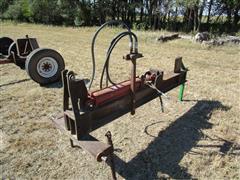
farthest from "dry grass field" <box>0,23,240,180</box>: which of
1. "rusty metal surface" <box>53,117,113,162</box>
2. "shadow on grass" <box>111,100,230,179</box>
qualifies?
"rusty metal surface" <box>53,117,113,162</box>

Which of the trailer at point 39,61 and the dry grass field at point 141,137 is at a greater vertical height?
the trailer at point 39,61

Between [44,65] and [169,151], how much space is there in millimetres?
2810

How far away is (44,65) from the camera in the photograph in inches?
163

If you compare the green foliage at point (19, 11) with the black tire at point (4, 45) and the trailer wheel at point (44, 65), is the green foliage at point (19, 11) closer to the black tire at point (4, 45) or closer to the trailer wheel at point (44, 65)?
the black tire at point (4, 45)

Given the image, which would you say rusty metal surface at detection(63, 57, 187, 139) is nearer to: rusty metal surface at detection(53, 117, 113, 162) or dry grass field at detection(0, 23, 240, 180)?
rusty metal surface at detection(53, 117, 113, 162)

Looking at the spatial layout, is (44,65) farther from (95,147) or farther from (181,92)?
(95,147)

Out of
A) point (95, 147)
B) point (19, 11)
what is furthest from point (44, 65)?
point (19, 11)

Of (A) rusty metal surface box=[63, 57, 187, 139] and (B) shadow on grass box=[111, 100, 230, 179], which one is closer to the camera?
(A) rusty metal surface box=[63, 57, 187, 139]

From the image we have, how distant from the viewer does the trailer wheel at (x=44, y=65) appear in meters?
3.96

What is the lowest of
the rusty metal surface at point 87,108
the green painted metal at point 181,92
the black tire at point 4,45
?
the green painted metal at point 181,92

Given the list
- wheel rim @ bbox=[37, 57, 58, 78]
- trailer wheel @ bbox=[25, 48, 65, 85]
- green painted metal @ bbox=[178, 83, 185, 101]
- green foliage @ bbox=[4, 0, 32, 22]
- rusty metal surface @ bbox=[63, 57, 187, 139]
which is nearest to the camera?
rusty metal surface @ bbox=[63, 57, 187, 139]

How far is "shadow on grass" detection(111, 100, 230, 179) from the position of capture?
83.3 inches

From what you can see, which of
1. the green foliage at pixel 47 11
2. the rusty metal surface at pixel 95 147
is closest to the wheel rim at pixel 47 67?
the rusty metal surface at pixel 95 147

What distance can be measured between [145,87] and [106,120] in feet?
2.26
